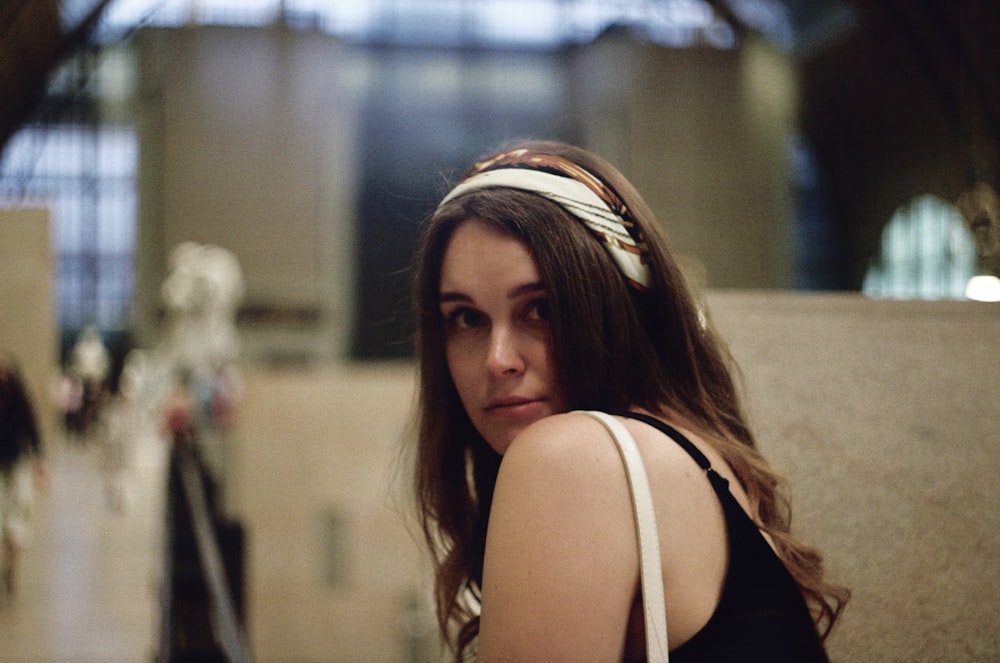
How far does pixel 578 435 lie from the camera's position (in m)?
1.17

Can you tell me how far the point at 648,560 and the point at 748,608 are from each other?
0.19m

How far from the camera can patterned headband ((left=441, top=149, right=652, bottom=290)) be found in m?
1.39

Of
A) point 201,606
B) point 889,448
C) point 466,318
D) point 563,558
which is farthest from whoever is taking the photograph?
point 201,606

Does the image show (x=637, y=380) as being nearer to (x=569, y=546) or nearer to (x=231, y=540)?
(x=569, y=546)

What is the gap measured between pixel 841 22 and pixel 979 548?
918 inches

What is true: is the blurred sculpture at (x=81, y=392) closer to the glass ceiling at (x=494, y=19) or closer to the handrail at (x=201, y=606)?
the handrail at (x=201, y=606)

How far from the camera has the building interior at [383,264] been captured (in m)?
2.12

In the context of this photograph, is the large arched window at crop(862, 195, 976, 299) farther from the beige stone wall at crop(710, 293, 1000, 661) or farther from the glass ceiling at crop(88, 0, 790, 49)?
the beige stone wall at crop(710, 293, 1000, 661)

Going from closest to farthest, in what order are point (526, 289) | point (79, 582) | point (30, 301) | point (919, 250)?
1. point (526, 289)
2. point (30, 301)
3. point (79, 582)
4. point (919, 250)

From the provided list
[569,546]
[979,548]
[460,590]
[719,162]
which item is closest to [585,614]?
[569,546]

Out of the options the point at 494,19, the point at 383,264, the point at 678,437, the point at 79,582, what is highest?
the point at 494,19

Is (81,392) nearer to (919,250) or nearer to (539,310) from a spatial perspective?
(539,310)

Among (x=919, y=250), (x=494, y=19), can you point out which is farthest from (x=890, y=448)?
(x=494, y=19)

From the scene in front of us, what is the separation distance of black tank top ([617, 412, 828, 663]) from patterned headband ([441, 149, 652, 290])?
0.25m
